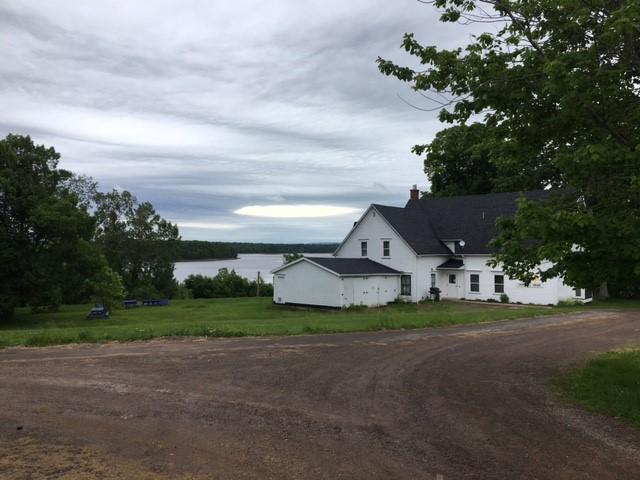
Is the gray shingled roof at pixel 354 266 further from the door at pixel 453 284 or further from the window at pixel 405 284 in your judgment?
the door at pixel 453 284

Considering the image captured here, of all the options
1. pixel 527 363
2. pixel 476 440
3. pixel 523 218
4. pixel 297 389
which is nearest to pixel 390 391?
pixel 297 389

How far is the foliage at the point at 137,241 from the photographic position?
60.8 m

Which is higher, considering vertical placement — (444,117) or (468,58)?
(468,58)

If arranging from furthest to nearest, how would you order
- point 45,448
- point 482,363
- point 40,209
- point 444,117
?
1. point 40,209
2. point 482,363
3. point 444,117
4. point 45,448

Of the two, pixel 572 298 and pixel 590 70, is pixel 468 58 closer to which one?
pixel 590 70

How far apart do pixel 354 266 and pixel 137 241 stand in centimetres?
3406

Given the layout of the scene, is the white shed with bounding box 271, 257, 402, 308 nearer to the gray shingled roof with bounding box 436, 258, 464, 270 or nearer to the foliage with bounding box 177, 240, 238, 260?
the gray shingled roof with bounding box 436, 258, 464, 270

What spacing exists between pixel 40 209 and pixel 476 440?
3231cm

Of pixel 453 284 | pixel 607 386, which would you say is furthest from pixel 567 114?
pixel 453 284

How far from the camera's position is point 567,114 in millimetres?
7785

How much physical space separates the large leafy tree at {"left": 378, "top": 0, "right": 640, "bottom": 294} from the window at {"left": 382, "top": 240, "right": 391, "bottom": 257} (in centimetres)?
2854

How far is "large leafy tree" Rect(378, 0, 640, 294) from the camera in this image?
7.14 metres

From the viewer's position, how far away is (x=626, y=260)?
7496mm

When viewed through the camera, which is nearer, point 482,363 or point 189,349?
point 482,363
